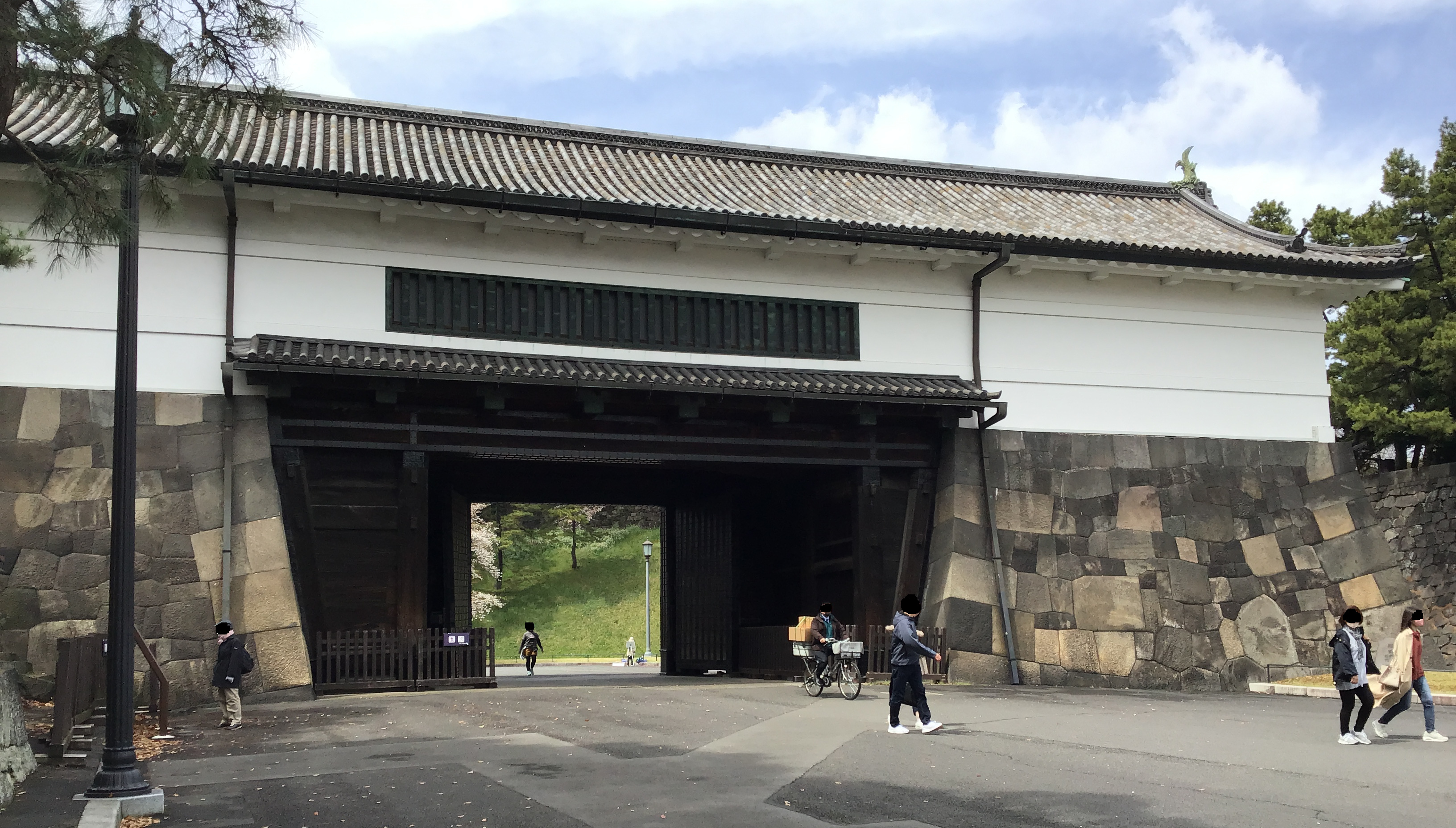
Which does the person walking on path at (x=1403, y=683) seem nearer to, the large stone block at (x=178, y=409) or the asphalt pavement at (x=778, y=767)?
the asphalt pavement at (x=778, y=767)

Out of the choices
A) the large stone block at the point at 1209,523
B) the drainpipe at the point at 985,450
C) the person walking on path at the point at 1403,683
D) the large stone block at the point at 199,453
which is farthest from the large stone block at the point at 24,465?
the large stone block at the point at 1209,523

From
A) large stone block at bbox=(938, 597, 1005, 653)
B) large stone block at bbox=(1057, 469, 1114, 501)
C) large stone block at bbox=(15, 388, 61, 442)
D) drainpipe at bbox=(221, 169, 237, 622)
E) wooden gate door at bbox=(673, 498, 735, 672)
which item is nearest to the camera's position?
large stone block at bbox=(15, 388, 61, 442)

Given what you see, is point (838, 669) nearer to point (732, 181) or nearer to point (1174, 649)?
point (1174, 649)

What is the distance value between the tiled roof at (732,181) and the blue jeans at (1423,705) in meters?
8.78

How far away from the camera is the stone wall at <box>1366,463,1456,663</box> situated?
27703mm

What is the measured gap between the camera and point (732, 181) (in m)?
21.7

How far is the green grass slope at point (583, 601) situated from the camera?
4659 centimetres

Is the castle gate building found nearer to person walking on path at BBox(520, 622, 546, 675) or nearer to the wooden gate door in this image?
the wooden gate door

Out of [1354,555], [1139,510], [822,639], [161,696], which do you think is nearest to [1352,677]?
[822,639]

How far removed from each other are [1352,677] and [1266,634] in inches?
343

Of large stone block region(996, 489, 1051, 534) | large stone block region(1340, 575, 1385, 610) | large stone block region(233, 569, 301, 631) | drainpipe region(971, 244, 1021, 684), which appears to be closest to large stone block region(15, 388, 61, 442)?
large stone block region(233, 569, 301, 631)

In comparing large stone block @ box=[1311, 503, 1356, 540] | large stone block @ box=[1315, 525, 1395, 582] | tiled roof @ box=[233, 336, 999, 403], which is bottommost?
large stone block @ box=[1315, 525, 1395, 582]

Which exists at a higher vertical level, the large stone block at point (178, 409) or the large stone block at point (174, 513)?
the large stone block at point (178, 409)

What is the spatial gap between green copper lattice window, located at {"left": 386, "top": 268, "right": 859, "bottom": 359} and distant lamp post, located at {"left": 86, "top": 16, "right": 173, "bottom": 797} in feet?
25.9
